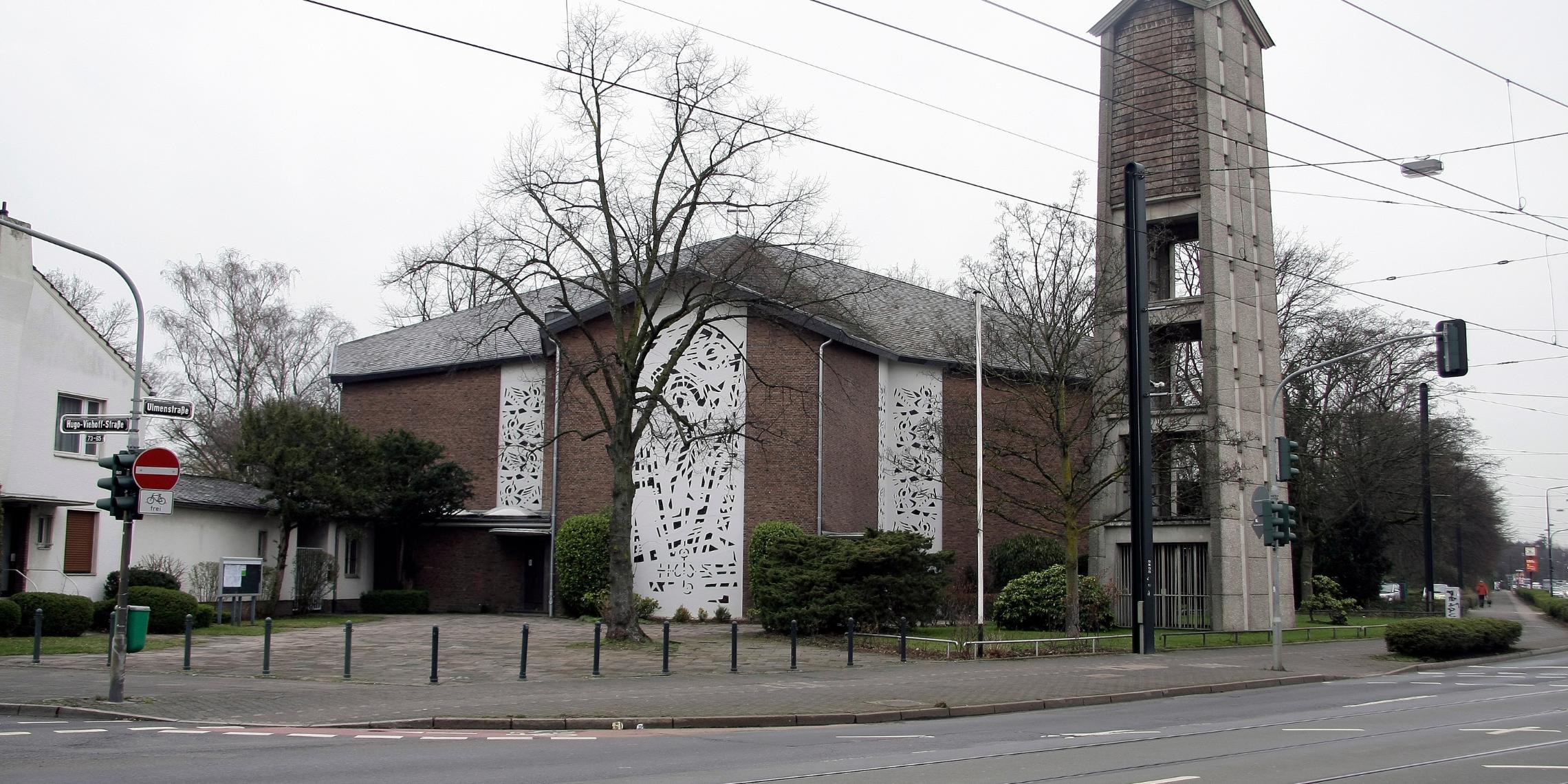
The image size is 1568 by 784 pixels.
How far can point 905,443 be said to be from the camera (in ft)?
129

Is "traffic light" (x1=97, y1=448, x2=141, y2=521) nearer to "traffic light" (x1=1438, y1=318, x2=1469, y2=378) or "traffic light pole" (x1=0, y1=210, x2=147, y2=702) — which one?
"traffic light pole" (x1=0, y1=210, x2=147, y2=702)

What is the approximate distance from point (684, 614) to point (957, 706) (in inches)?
685

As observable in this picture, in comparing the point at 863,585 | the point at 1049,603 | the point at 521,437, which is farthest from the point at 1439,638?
the point at 521,437

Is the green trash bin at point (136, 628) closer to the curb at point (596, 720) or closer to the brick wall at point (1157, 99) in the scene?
the curb at point (596, 720)

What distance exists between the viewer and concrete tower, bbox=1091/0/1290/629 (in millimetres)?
33812

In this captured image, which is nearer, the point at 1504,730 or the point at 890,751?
the point at 890,751

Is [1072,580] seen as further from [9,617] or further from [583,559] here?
[9,617]

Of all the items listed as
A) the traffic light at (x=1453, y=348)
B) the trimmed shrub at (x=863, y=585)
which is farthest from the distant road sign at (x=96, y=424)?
the traffic light at (x=1453, y=348)

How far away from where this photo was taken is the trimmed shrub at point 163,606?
2734cm

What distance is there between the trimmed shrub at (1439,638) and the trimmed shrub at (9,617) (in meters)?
29.6

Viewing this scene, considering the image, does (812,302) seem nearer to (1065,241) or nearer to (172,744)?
(1065,241)

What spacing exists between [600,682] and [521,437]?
70.2 feet

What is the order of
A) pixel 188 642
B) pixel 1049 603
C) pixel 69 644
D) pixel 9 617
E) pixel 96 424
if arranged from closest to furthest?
1. pixel 96 424
2. pixel 188 642
3. pixel 69 644
4. pixel 9 617
5. pixel 1049 603

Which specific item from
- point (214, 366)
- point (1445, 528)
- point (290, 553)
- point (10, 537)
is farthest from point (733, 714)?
point (1445, 528)
